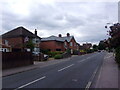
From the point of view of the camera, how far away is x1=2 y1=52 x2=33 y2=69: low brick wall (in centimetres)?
1938

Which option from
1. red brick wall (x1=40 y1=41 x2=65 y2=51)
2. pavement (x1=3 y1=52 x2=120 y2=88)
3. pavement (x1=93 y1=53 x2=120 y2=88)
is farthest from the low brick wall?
red brick wall (x1=40 y1=41 x2=65 y2=51)

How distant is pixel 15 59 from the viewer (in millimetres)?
21312

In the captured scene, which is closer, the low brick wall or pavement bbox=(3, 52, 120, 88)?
pavement bbox=(3, 52, 120, 88)

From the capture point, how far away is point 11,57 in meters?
20.6

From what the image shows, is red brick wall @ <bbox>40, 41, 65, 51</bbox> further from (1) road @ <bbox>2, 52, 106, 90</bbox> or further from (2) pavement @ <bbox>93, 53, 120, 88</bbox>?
(2) pavement @ <bbox>93, 53, 120, 88</bbox>

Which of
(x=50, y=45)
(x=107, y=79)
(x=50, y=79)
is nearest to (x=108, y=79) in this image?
(x=107, y=79)

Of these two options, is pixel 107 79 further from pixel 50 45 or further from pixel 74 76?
pixel 50 45

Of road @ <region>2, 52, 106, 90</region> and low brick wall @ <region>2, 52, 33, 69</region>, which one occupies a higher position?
low brick wall @ <region>2, 52, 33, 69</region>

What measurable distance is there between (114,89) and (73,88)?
1.99m

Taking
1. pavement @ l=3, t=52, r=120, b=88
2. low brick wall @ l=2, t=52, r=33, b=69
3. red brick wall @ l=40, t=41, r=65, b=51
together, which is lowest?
pavement @ l=3, t=52, r=120, b=88

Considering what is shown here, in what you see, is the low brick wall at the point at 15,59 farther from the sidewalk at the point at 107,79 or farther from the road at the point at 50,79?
the sidewalk at the point at 107,79

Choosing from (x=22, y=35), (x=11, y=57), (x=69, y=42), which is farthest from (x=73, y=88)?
(x=69, y=42)

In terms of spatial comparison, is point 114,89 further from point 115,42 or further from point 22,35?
point 22,35

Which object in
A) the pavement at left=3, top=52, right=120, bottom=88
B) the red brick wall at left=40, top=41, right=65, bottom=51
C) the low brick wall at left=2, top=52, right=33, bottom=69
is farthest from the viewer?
the red brick wall at left=40, top=41, right=65, bottom=51
